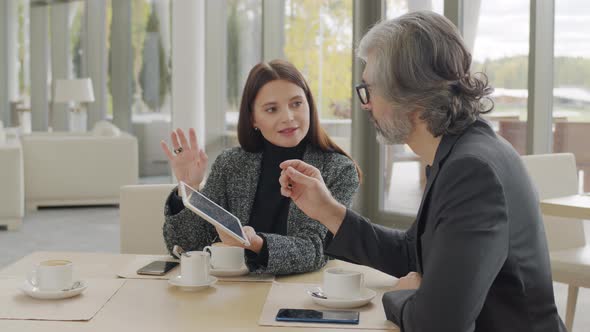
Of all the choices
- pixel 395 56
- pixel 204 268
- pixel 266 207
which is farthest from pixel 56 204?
pixel 395 56

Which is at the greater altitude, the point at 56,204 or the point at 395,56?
the point at 395,56

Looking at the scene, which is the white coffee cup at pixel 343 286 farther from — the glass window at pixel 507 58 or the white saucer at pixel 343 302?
the glass window at pixel 507 58

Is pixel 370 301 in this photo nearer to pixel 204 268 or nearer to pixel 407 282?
pixel 407 282

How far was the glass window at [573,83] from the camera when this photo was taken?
5.42 metres

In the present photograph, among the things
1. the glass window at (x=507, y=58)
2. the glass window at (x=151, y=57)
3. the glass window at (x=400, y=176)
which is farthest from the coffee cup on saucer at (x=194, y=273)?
the glass window at (x=151, y=57)

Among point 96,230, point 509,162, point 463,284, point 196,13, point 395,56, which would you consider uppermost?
point 196,13

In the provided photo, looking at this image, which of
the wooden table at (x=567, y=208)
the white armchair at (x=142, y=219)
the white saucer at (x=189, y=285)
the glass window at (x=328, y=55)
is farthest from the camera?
the glass window at (x=328, y=55)

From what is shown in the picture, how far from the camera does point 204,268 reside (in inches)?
79.3

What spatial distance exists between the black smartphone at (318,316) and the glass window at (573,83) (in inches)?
164

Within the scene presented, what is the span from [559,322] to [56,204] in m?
7.52

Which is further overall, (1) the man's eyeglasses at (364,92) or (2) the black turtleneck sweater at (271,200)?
(2) the black turtleneck sweater at (271,200)

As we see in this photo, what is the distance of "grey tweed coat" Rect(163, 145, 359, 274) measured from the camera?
2221mm

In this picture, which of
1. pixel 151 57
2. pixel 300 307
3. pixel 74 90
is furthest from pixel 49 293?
pixel 74 90

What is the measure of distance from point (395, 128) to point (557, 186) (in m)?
2.12
